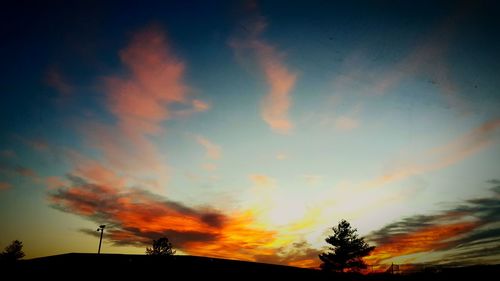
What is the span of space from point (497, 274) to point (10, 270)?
13206mm

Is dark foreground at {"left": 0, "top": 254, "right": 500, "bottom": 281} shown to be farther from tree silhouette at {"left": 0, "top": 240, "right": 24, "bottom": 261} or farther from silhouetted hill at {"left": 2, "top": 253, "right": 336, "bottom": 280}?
tree silhouette at {"left": 0, "top": 240, "right": 24, "bottom": 261}

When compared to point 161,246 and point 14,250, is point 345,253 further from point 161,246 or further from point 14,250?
point 14,250

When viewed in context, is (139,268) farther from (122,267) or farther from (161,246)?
(161,246)

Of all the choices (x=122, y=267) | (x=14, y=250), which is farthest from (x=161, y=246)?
(x=122, y=267)

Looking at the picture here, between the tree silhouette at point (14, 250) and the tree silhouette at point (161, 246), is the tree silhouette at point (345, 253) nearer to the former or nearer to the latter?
the tree silhouette at point (161, 246)

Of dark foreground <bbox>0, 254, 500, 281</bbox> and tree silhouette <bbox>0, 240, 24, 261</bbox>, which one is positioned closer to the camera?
dark foreground <bbox>0, 254, 500, 281</bbox>

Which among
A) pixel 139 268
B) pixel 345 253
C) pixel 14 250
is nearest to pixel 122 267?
pixel 139 268

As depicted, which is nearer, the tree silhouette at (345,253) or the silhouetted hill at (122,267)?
the silhouetted hill at (122,267)

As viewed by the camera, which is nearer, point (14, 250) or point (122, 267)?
point (122, 267)

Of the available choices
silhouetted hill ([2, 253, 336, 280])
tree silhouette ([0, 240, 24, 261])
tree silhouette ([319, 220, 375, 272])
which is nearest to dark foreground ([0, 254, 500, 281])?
silhouetted hill ([2, 253, 336, 280])

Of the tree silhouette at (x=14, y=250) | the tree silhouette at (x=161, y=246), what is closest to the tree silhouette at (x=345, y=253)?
the tree silhouette at (x=161, y=246)

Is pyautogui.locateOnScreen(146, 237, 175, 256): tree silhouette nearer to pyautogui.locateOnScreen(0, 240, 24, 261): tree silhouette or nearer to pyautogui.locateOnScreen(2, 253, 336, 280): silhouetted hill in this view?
pyautogui.locateOnScreen(0, 240, 24, 261): tree silhouette

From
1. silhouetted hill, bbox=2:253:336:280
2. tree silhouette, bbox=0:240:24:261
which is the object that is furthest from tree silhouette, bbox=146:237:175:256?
silhouetted hill, bbox=2:253:336:280

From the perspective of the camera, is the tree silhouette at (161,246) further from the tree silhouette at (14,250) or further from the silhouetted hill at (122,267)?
the silhouetted hill at (122,267)
